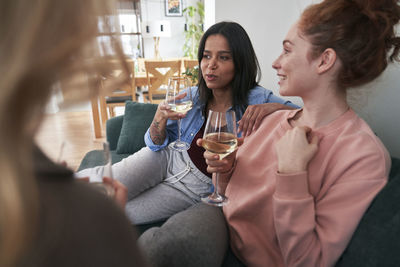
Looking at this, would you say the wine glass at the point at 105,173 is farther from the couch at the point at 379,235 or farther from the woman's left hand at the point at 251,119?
the woman's left hand at the point at 251,119

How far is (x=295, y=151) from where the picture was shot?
3.10 ft

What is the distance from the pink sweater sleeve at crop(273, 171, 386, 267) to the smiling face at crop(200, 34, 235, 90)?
0.90 m

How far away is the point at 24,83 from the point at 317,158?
934mm

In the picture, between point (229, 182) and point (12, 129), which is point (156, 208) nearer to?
point (229, 182)

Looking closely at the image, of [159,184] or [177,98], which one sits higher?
[177,98]

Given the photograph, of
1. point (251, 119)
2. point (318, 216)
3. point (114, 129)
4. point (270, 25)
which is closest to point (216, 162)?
point (251, 119)

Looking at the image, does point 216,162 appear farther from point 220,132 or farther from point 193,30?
point 193,30

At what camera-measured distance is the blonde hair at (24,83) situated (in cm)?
27

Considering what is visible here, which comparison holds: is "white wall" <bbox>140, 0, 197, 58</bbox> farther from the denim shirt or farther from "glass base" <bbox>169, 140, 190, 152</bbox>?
"glass base" <bbox>169, 140, 190, 152</bbox>

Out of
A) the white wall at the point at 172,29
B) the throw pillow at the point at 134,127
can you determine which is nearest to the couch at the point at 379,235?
the throw pillow at the point at 134,127

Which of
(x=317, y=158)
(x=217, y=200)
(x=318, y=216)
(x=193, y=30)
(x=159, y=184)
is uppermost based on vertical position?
(x=193, y=30)

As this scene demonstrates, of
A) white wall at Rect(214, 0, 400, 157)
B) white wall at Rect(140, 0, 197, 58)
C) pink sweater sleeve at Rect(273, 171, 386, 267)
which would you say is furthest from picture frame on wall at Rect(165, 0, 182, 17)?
pink sweater sleeve at Rect(273, 171, 386, 267)

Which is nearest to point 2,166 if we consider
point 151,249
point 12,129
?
point 12,129

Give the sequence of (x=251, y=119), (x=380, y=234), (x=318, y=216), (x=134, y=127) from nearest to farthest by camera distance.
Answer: (x=380, y=234), (x=318, y=216), (x=251, y=119), (x=134, y=127)
